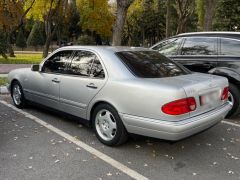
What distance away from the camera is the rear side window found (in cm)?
641

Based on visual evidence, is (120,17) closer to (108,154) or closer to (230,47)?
(230,47)

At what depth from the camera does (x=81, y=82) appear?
512 cm

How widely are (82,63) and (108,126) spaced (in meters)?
1.20

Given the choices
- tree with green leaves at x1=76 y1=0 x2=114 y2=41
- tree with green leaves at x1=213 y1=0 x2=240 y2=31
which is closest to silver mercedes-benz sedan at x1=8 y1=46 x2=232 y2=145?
tree with green leaves at x1=213 y1=0 x2=240 y2=31

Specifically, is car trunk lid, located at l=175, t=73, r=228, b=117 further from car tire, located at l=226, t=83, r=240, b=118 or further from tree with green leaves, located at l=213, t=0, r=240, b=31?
tree with green leaves, located at l=213, t=0, r=240, b=31

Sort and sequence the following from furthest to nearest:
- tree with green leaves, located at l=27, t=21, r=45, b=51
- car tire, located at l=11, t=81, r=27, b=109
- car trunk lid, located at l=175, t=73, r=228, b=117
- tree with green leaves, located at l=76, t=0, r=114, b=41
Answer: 1. tree with green leaves, located at l=27, t=21, r=45, b=51
2. tree with green leaves, located at l=76, t=0, r=114, b=41
3. car tire, located at l=11, t=81, r=27, b=109
4. car trunk lid, located at l=175, t=73, r=228, b=117

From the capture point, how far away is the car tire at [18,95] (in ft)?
22.3

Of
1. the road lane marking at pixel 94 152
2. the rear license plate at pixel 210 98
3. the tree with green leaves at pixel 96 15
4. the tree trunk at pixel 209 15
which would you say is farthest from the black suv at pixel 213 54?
the tree with green leaves at pixel 96 15

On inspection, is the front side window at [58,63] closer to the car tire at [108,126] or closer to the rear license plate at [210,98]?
the car tire at [108,126]

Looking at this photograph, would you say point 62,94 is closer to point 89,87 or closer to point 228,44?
point 89,87

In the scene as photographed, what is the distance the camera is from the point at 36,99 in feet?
20.6

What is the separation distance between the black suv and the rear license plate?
1.89 metres

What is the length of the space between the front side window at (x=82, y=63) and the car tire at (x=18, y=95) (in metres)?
1.86

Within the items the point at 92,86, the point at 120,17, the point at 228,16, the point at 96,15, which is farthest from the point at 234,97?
the point at 96,15
